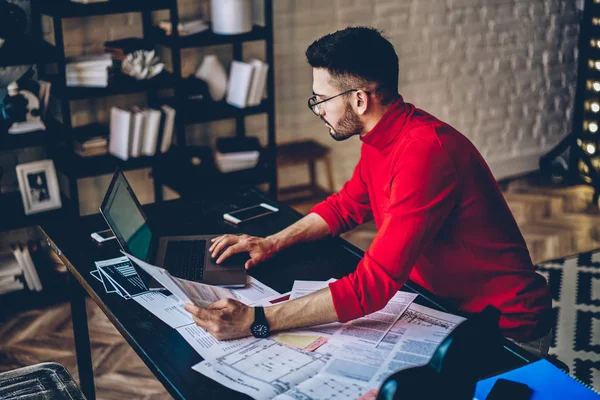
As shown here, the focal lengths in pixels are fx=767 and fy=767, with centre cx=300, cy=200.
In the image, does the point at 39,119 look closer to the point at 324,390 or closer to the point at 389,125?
the point at 389,125

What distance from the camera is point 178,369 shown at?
170cm

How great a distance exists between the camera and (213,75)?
400cm

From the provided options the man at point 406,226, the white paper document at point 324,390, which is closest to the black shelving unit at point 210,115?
the man at point 406,226

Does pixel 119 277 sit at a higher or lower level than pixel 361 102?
lower

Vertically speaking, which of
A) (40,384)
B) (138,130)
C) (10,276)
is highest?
(138,130)

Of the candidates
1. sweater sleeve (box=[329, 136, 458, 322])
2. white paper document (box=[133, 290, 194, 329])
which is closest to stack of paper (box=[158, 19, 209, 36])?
white paper document (box=[133, 290, 194, 329])

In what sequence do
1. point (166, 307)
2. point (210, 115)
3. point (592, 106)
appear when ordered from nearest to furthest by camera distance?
1. point (166, 307)
2. point (210, 115)
3. point (592, 106)

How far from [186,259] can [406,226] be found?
704 millimetres

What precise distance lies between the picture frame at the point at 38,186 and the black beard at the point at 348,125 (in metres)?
1.92

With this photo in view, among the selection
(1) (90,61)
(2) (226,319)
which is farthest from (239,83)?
(2) (226,319)

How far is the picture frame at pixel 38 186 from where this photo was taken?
3.59 meters

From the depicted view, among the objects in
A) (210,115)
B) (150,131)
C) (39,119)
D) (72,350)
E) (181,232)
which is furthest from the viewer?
(210,115)

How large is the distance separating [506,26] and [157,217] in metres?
3.31

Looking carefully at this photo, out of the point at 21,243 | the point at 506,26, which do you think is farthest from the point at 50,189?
the point at 506,26
